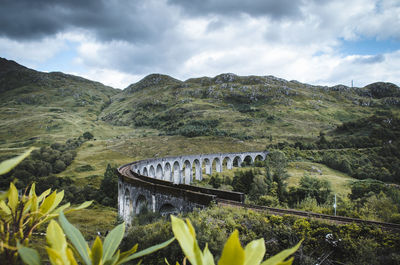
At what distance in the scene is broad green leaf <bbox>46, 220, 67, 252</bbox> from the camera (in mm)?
1152

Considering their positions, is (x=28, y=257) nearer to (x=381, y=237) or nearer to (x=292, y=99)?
(x=381, y=237)

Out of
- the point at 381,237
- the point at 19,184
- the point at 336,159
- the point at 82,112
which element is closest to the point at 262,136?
the point at 336,159

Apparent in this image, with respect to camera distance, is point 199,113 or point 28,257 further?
point 199,113

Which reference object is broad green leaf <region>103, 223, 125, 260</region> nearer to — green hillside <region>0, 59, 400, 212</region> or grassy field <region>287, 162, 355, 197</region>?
green hillside <region>0, 59, 400, 212</region>

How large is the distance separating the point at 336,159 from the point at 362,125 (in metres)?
47.2

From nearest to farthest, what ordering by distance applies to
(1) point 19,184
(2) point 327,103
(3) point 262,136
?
1. (1) point 19,184
2. (3) point 262,136
3. (2) point 327,103

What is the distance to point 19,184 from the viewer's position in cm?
4678

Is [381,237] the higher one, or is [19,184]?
[381,237]

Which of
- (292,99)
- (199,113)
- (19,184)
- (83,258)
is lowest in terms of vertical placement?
(19,184)

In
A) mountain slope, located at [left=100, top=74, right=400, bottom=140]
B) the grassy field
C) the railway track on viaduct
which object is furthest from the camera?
mountain slope, located at [left=100, top=74, right=400, bottom=140]

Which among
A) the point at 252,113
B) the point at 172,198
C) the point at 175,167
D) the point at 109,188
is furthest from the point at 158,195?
the point at 252,113

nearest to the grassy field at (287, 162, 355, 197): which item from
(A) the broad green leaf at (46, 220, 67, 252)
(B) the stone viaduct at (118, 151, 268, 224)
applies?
(B) the stone viaduct at (118, 151, 268, 224)

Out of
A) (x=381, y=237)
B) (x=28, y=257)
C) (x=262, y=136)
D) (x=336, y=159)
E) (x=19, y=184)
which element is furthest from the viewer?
(x=262, y=136)

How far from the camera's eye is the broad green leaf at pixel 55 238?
1.15 metres
